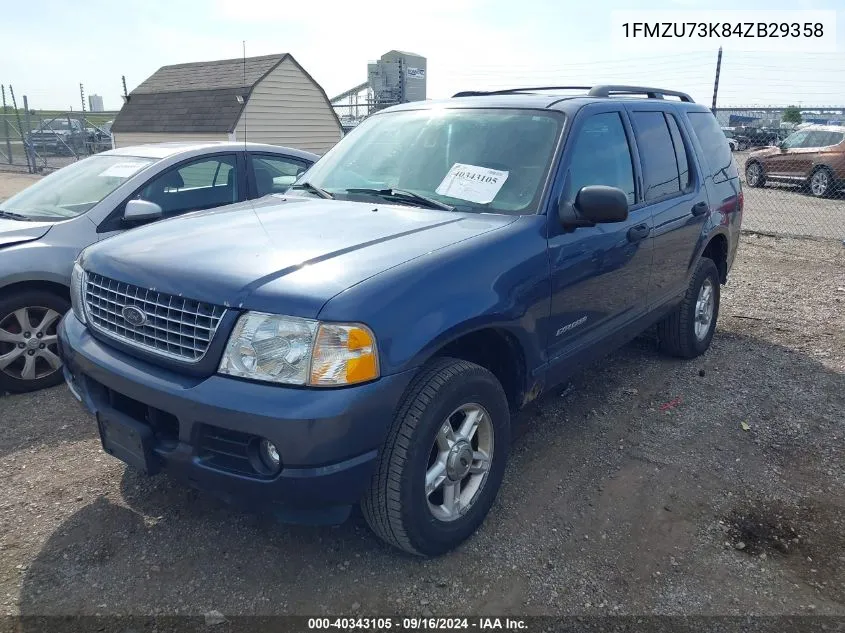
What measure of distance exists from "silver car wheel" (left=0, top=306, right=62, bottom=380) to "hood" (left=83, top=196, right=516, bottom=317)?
1642 millimetres

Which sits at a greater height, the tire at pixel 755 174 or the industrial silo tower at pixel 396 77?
the industrial silo tower at pixel 396 77

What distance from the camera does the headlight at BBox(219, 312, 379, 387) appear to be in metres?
2.28

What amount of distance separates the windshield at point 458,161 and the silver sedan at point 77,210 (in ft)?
4.70

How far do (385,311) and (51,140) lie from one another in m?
29.8

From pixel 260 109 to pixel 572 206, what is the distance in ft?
50.5

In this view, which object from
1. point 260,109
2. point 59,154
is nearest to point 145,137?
point 260,109

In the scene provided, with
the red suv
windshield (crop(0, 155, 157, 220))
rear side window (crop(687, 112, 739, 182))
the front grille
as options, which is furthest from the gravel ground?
the red suv

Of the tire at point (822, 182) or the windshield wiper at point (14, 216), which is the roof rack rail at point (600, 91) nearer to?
the windshield wiper at point (14, 216)

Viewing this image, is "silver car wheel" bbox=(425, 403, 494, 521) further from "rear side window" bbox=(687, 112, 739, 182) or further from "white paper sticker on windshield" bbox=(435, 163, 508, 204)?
"rear side window" bbox=(687, 112, 739, 182)

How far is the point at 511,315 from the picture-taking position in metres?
2.90

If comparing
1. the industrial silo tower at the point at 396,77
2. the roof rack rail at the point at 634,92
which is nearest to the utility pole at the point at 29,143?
the industrial silo tower at the point at 396,77

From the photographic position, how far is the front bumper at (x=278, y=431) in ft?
7.39

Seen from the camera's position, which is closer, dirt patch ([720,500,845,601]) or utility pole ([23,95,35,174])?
dirt patch ([720,500,845,601])

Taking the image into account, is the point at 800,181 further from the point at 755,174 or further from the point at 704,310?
the point at 704,310
